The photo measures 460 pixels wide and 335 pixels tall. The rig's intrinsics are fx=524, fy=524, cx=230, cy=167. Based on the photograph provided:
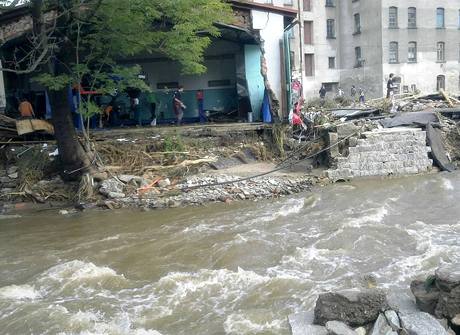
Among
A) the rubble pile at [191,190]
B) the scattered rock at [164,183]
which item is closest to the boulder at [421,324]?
the rubble pile at [191,190]

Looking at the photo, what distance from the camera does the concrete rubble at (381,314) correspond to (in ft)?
18.6

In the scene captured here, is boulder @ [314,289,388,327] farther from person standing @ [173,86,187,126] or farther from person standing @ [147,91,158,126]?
person standing @ [147,91,158,126]

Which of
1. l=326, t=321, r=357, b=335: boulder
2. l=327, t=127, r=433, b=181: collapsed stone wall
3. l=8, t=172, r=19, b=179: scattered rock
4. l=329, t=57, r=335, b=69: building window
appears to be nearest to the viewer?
l=326, t=321, r=357, b=335: boulder

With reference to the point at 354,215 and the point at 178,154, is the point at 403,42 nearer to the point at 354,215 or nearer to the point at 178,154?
the point at 178,154

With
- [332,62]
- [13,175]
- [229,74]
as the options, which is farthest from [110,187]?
[332,62]

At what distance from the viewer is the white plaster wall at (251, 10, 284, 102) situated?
773 inches

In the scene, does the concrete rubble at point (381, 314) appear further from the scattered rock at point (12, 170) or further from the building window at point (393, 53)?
the building window at point (393, 53)

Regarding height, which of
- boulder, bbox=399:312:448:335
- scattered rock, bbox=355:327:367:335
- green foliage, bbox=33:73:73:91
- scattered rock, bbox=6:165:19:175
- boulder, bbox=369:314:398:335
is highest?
green foliage, bbox=33:73:73:91

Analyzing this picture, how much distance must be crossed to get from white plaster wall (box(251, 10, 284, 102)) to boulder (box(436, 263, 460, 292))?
1458 cm

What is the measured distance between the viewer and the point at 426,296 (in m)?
6.21

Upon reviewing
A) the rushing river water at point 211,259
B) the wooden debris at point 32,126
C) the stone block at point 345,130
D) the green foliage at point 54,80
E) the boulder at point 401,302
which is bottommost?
the rushing river water at point 211,259

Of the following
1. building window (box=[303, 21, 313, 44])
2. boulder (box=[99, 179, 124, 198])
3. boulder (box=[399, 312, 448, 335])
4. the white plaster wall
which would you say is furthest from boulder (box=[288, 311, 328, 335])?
building window (box=[303, 21, 313, 44])

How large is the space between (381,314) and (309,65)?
43.3 m

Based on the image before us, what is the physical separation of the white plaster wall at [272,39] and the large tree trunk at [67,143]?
778cm
